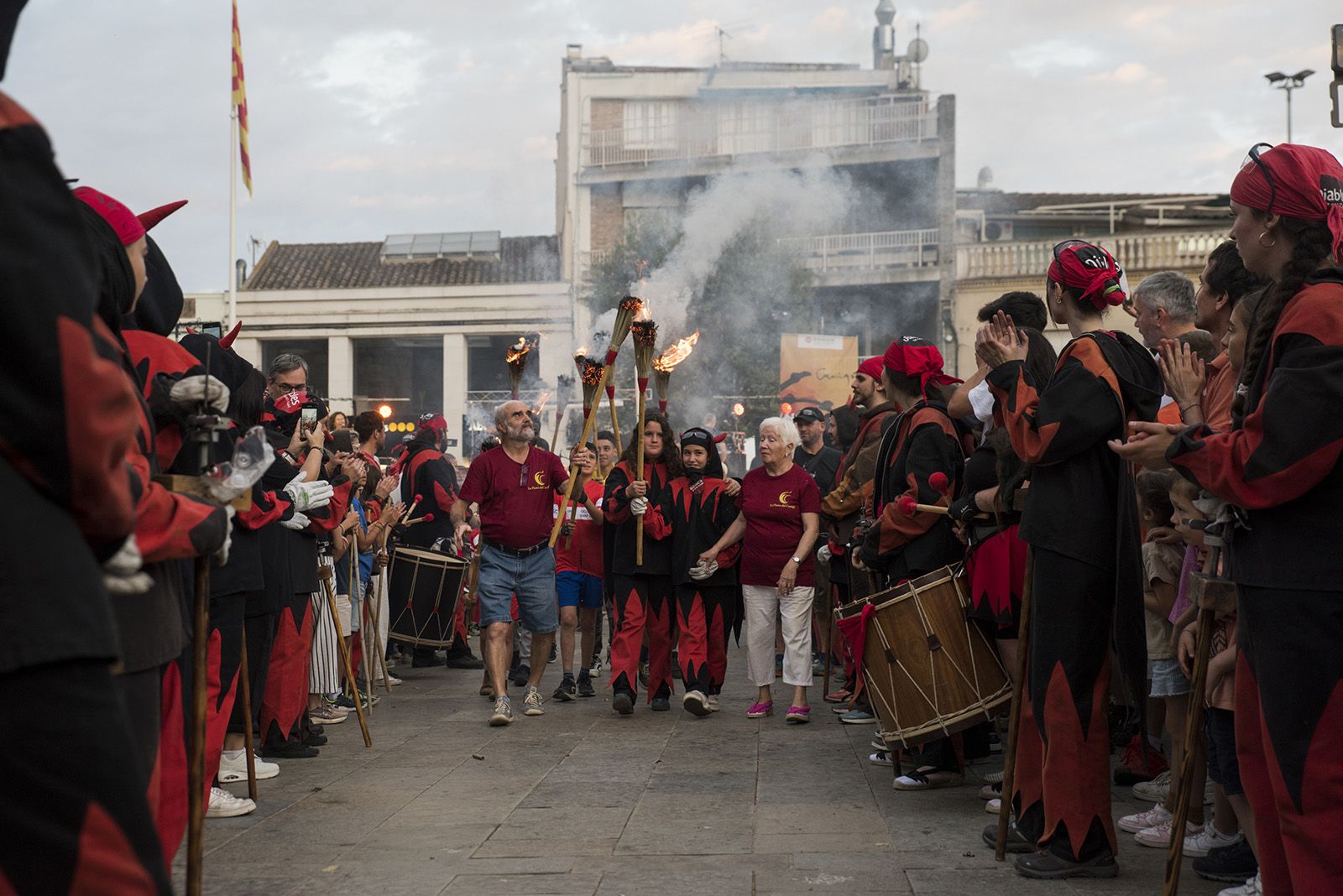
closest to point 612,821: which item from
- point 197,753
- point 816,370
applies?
point 197,753

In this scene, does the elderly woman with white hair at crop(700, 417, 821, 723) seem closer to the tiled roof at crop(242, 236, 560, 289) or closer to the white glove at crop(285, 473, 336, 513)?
the white glove at crop(285, 473, 336, 513)

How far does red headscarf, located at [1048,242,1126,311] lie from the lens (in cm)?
550

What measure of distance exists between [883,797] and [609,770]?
1668mm

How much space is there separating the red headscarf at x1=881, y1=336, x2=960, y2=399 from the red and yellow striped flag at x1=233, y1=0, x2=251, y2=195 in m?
28.2

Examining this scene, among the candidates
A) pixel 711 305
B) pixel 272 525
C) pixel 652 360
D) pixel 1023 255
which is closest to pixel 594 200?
pixel 711 305

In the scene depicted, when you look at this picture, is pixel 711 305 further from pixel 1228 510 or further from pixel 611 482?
pixel 1228 510

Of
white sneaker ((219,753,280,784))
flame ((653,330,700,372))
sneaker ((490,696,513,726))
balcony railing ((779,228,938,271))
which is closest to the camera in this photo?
white sneaker ((219,753,280,784))

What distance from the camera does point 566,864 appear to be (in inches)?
218

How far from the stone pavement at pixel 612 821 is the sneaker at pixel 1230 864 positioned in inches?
3.0

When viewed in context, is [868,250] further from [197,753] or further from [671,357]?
[197,753]

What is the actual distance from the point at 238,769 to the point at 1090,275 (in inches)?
202

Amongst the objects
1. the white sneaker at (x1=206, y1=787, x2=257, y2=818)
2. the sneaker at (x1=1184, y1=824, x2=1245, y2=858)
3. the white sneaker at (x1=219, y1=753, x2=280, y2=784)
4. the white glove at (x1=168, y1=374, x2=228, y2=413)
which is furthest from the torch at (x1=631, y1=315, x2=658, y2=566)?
the white glove at (x1=168, y1=374, x2=228, y2=413)

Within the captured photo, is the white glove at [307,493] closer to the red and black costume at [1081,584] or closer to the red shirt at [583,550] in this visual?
the red and black costume at [1081,584]

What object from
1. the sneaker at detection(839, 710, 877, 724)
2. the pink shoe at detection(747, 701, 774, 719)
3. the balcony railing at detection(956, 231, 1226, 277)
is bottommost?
the pink shoe at detection(747, 701, 774, 719)
